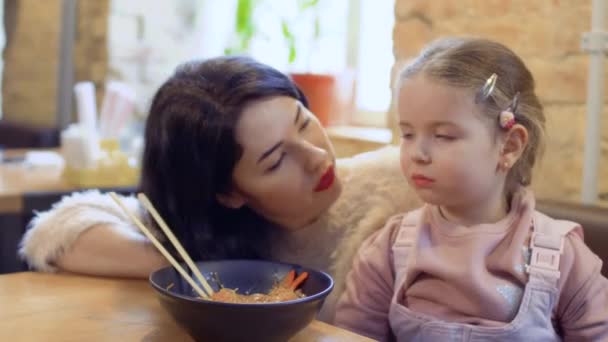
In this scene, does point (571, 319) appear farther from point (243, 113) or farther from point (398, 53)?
point (398, 53)

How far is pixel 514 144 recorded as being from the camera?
3.46ft

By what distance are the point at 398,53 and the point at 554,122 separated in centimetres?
53

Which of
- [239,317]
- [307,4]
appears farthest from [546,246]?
[307,4]

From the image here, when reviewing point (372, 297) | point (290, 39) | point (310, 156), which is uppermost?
point (290, 39)

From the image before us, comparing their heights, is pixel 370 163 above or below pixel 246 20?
below

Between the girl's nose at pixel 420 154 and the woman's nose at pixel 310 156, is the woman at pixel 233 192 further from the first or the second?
the girl's nose at pixel 420 154

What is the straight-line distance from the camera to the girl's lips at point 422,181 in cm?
103

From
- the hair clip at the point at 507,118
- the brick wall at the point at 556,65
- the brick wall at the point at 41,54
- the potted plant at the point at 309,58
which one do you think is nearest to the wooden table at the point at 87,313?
the hair clip at the point at 507,118

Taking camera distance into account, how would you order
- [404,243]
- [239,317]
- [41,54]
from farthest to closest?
1. [41,54]
2. [404,243]
3. [239,317]

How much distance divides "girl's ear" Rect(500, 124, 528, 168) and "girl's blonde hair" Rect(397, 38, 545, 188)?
19 mm

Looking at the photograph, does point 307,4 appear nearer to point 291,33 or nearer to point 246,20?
point 291,33

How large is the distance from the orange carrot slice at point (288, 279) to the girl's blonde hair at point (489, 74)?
1.06ft

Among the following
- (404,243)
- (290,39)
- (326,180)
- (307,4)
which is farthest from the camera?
(290,39)

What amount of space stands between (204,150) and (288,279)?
297 millimetres
